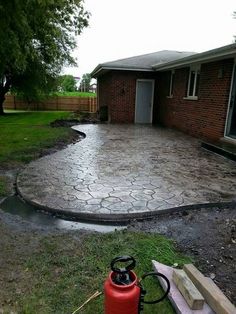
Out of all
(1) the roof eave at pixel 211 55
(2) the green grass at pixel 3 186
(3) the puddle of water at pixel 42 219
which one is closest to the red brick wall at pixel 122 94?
(1) the roof eave at pixel 211 55

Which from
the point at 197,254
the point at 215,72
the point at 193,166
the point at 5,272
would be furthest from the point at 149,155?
the point at 5,272

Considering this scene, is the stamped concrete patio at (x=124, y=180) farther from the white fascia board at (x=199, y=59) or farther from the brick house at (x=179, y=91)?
the white fascia board at (x=199, y=59)

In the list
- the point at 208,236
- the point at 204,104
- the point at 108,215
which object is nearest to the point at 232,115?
the point at 204,104

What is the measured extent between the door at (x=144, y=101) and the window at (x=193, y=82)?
3410mm

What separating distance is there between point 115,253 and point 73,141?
21.8 ft

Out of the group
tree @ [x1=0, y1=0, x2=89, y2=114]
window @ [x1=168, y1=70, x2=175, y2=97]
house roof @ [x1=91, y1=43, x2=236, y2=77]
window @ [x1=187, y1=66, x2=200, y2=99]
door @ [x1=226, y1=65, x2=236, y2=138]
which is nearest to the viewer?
tree @ [x1=0, y1=0, x2=89, y2=114]

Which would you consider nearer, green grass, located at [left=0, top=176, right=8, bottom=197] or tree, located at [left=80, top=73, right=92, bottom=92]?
green grass, located at [left=0, top=176, right=8, bottom=197]

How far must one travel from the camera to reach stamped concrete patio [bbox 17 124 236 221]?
4148 mm

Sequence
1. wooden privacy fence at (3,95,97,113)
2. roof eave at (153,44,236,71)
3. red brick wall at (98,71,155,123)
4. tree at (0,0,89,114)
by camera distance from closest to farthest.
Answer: tree at (0,0,89,114)
roof eave at (153,44,236,71)
red brick wall at (98,71,155,123)
wooden privacy fence at (3,95,97,113)

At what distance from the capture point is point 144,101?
14.2 meters

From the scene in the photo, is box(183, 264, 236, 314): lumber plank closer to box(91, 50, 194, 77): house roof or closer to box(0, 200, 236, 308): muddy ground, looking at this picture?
box(0, 200, 236, 308): muddy ground

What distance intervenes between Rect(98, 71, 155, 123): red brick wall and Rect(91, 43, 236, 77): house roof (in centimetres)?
53

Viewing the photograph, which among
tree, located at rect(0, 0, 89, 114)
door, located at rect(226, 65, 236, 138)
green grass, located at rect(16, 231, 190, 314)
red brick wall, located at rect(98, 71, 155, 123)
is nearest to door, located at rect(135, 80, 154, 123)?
red brick wall, located at rect(98, 71, 155, 123)

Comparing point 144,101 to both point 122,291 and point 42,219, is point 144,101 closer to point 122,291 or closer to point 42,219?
point 42,219
